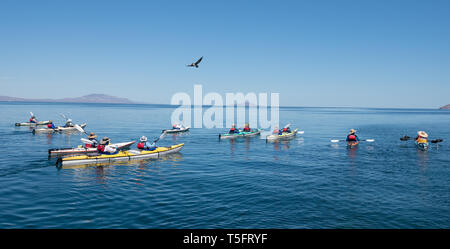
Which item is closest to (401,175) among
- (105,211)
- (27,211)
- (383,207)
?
(383,207)

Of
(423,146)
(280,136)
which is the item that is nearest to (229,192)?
(280,136)

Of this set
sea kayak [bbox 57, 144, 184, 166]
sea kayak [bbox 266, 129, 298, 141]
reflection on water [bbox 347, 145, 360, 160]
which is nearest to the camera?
sea kayak [bbox 57, 144, 184, 166]

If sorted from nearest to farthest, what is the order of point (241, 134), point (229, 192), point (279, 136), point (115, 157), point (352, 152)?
point (229, 192), point (115, 157), point (352, 152), point (279, 136), point (241, 134)

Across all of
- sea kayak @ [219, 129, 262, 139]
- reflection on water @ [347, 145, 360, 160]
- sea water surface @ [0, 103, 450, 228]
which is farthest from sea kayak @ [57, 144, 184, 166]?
reflection on water @ [347, 145, 360, 160]

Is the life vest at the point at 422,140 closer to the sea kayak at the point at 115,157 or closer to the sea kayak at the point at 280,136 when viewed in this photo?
Result: the sea kayak at the point at 280,136

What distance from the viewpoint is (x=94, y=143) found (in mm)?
34125

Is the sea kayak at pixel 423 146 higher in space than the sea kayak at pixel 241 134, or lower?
lower

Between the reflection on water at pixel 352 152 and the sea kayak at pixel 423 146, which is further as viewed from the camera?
the sea kayak at pixel 423 146

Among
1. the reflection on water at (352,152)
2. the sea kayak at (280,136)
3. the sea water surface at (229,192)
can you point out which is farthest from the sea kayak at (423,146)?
the sea kayak at (280,136)

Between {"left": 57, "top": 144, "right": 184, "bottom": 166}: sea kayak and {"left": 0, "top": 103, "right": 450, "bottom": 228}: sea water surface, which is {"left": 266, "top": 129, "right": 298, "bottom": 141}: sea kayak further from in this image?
{"left": 57, "top": 144, "right": 184, "bottom": 166}: sea kayak

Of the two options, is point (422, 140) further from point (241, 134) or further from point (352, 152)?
point (241, 134)
